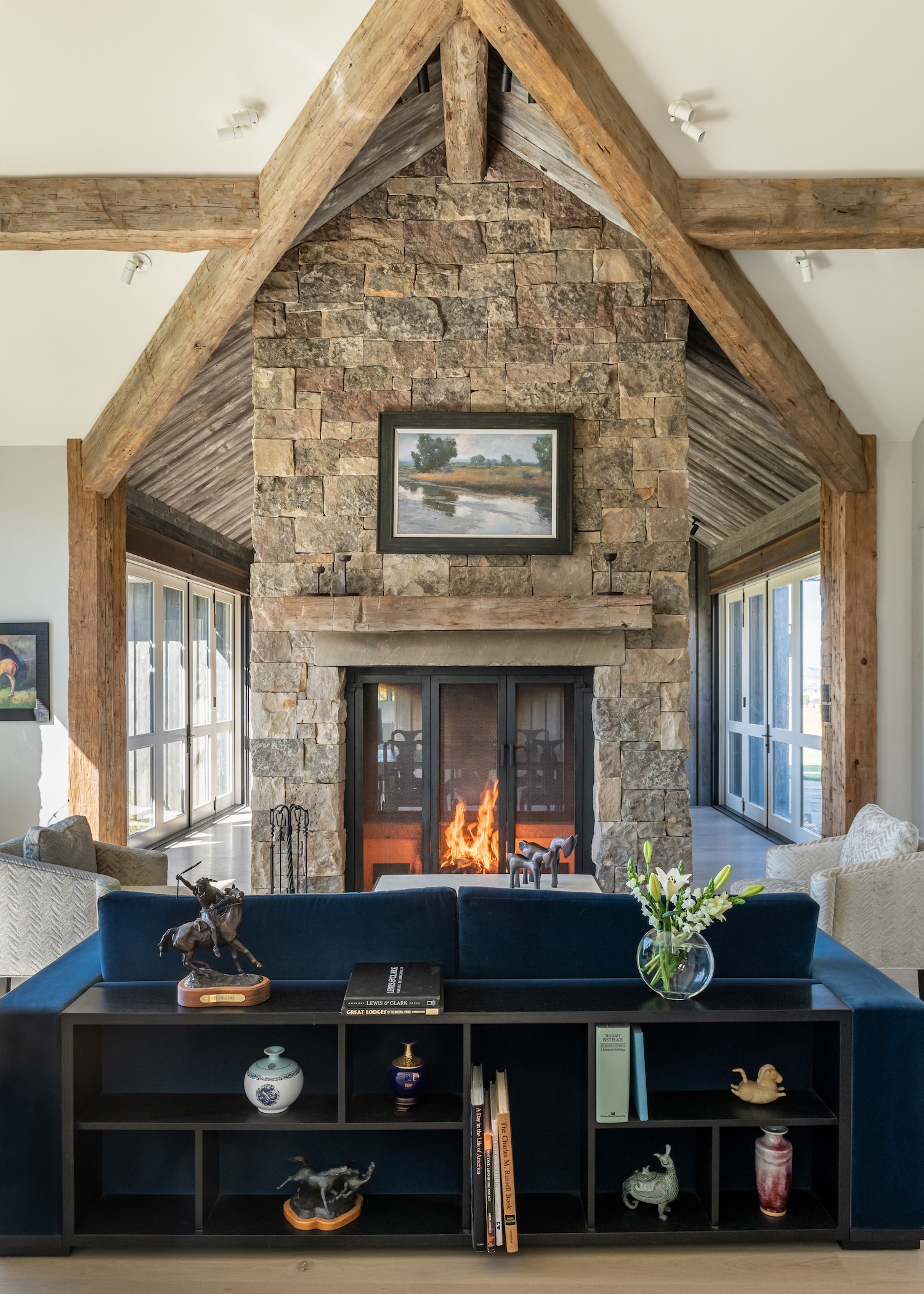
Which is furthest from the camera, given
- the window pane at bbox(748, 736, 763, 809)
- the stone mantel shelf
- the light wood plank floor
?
the window pane at bbox(748, 736, 763, 809)

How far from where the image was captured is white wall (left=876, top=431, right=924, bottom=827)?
19.5 ft

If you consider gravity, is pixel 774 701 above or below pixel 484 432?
below

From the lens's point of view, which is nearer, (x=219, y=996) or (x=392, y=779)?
(x=219, y=996)

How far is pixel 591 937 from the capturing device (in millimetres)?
2656

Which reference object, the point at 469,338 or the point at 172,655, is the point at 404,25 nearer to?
the point at 469,338

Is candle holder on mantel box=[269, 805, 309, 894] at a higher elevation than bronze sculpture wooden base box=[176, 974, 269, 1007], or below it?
below

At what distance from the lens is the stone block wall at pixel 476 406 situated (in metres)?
5.41

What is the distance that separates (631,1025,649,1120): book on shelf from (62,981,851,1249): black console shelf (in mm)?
39

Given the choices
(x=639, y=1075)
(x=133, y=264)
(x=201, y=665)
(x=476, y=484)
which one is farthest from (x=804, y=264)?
(x=201, y=665)

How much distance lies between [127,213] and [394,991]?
3.59m

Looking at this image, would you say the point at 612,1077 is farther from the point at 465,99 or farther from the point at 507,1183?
the point at 465,99

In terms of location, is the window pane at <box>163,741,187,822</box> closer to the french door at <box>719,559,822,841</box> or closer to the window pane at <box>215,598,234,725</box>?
the window pane at <box>215,598,234,725</box>

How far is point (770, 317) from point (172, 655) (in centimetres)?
556

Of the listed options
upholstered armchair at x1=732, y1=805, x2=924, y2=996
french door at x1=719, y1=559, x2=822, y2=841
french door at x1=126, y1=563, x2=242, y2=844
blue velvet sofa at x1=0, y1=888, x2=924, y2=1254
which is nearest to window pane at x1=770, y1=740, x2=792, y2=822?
french door at x1=719, y1=559, x2=822, y2=841
